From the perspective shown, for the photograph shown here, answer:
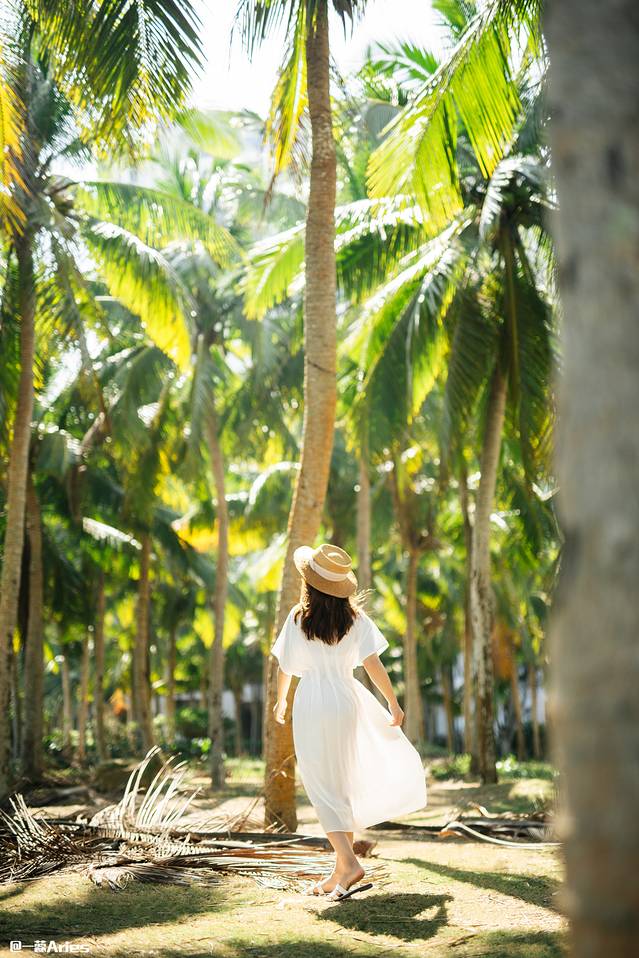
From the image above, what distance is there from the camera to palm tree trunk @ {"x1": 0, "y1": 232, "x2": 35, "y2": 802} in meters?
11.7

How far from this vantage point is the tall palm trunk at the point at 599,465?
169 centimetres

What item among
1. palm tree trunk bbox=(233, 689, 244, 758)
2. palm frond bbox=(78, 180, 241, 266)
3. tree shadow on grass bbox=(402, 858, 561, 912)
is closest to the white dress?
tree shadow on grass bbox=(402, 858, 561, 912)

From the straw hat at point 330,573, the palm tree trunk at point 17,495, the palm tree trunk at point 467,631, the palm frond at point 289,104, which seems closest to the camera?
the straw hat at point 330,573

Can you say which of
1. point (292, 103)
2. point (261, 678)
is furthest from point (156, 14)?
point (261, 678)

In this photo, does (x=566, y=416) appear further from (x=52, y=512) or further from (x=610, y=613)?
(x=52, y=512)

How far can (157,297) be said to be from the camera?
12352 millimetres

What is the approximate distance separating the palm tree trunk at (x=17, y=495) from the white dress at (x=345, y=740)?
715cm

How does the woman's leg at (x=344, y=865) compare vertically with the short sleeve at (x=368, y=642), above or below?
below

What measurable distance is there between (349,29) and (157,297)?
192 inches

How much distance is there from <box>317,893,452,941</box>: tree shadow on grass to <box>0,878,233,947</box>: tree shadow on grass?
65 cm

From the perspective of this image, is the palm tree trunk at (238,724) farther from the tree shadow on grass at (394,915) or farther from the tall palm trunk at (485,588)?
the tree shadow on grass at (394,915)

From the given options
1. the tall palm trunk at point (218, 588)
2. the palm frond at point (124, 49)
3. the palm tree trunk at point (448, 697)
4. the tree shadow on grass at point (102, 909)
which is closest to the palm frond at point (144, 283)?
the palm frond at point (124, 49)

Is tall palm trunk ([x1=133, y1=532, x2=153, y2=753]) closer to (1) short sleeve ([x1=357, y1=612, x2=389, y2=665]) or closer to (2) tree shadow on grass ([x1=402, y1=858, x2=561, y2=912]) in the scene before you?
(2) tree shadow on grass ([x1=402, y1=858, x2=561, y2=912])

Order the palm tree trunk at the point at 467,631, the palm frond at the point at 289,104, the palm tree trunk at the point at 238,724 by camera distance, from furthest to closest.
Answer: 1. the palm tree trunk at the point at 238,724
2. the palm tree trunk at the point at 467,631
3. the palm frond at the point at 289,104
